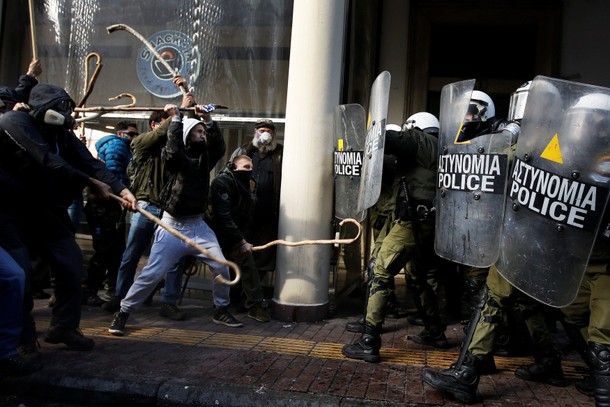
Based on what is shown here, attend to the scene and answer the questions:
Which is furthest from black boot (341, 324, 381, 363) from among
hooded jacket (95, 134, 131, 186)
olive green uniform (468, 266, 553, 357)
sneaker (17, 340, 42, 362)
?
hooded jacket (95, 134, 131, 186)

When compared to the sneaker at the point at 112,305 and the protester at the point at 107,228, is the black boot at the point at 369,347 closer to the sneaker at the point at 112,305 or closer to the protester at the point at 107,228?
the sneaker at the point at 112,305

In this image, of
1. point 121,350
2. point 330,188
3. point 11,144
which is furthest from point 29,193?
point 330,188

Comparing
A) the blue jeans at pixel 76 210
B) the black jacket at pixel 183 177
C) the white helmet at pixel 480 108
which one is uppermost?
the white helmet at pixel 480 108

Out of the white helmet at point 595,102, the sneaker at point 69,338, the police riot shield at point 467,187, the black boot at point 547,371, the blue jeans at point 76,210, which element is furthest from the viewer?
the blue jeans at point 76,210

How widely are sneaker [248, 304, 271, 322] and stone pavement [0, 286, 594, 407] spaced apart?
0.42 metres

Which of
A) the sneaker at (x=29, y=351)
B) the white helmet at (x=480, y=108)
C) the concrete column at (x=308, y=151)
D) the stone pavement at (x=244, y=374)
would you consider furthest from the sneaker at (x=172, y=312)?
the white helmet at (x=480, y=108)

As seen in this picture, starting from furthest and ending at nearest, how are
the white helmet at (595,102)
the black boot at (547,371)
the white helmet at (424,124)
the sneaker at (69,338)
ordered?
the white helmet at (424,124) → the sneaker at (69,338) → the black boot at (547,371) → the white helmet at (595,102)

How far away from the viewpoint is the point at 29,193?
409 cm

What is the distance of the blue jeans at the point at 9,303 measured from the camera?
3.48 metres

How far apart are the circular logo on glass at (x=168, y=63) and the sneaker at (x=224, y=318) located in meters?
2.85

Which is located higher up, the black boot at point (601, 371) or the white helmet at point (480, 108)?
the white helmet at point (480, 108)

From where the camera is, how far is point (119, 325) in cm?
488

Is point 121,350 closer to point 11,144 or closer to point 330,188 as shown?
point 11,144

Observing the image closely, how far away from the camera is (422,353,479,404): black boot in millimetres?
3545
